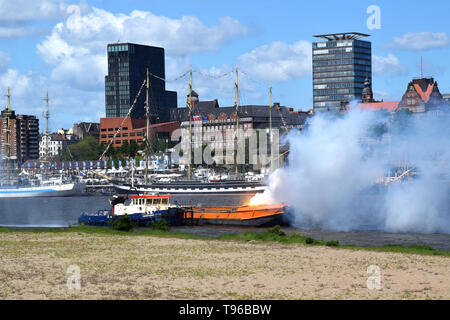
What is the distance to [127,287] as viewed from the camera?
32031 millimetres

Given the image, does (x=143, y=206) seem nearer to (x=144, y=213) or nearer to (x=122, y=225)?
(x=144, y=213)

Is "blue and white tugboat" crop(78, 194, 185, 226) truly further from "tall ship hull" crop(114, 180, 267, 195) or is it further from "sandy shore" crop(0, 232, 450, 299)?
"tall ship hull" crop(114, 180, 267, 195)

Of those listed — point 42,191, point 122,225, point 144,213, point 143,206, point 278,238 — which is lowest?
point 42,191

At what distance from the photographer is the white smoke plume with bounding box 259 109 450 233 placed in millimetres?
65812

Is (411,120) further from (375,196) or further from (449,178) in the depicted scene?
(375,196)

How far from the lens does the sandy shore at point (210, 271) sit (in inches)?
1200

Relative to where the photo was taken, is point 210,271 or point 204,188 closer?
point 210,271

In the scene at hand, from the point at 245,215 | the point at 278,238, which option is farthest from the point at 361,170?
the point at 278,238

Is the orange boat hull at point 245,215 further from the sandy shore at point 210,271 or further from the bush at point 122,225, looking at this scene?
the sandy shore at point 210,271

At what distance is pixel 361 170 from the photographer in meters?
66.6

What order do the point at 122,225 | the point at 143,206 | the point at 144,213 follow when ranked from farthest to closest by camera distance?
the point at 143,206 → the point at 144,213 → the point at 122,225

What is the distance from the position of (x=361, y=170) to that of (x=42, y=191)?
144 meters
